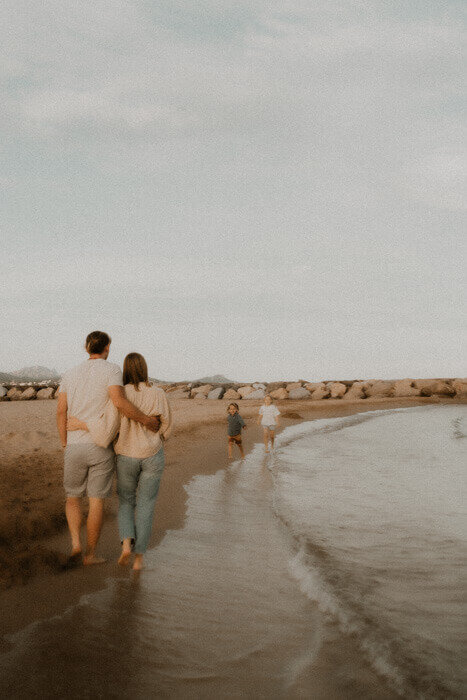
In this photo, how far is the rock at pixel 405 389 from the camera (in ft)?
167

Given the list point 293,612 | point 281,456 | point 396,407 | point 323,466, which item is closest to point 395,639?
point 293,612

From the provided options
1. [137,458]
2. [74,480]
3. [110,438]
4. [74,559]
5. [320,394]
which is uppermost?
[110,438]

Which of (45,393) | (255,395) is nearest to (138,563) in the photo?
(255,395)

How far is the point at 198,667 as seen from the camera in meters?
3.39

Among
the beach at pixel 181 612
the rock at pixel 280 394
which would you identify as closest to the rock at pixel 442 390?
the rock at pixel 280 394

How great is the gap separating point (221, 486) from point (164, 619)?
6.06m

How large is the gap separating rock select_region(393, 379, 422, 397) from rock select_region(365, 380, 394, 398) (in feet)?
1.50

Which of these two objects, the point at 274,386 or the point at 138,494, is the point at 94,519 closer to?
the point at 138,494

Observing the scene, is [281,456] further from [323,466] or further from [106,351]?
[106,351]

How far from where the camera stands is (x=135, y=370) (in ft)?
16.5

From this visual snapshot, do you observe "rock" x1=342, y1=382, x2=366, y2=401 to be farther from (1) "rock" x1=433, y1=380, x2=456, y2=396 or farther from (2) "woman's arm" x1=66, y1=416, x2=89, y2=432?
(2) "woman's arm" x1=66, y1=416, x2=89, y2=432

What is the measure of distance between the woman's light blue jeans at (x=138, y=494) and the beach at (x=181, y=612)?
14.5 inches

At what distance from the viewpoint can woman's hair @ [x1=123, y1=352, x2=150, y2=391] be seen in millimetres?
5027

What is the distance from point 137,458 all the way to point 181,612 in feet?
4.49
